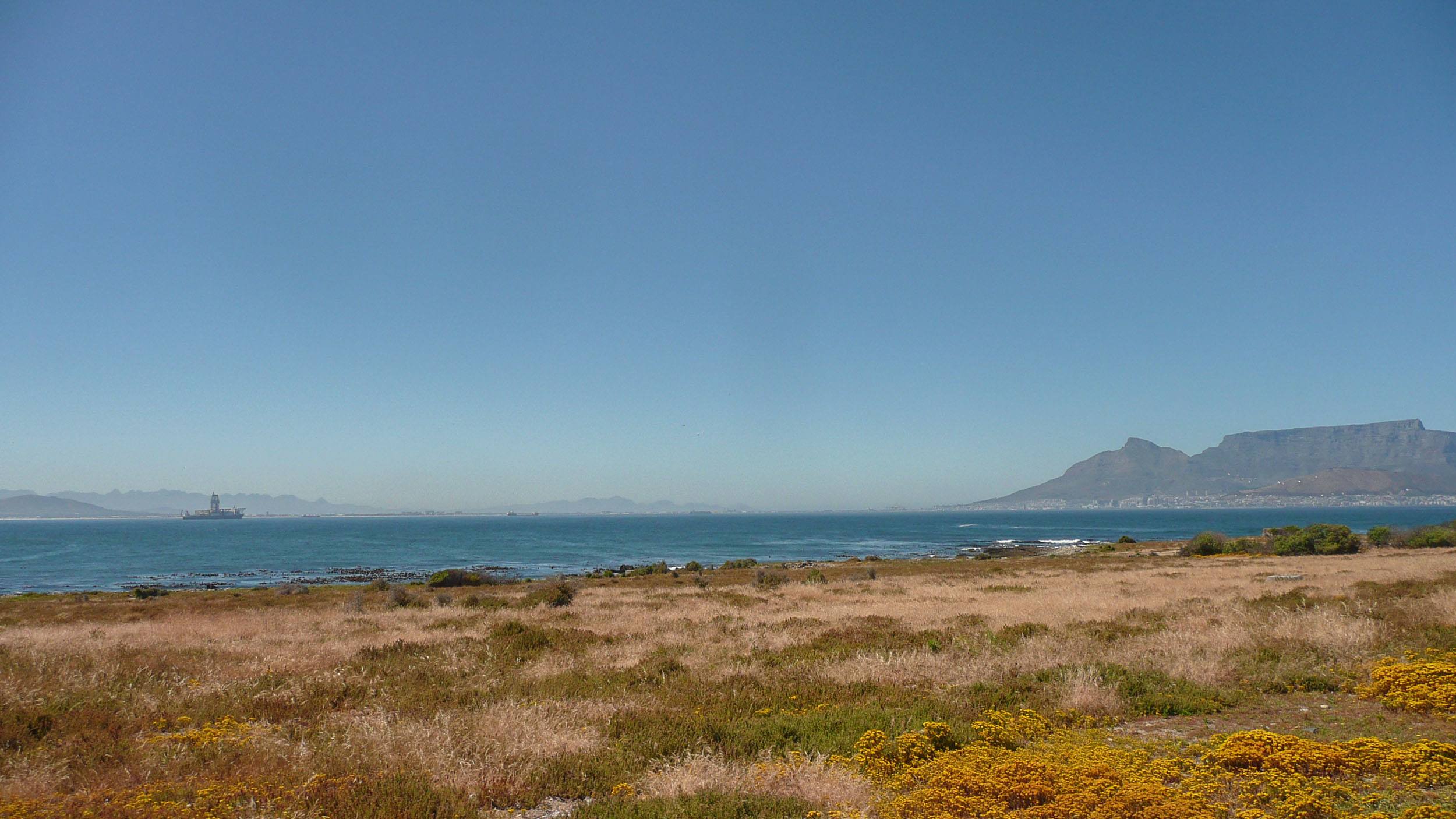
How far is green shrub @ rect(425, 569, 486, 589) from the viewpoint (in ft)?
178

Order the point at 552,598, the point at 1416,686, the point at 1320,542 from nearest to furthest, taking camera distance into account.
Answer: the point at 1416,686 < the point at 552,598 < the point at 1320,542

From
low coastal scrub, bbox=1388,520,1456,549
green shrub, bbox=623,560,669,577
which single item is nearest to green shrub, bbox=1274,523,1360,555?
low coastal scrub, bbox=1388,520,1456,549

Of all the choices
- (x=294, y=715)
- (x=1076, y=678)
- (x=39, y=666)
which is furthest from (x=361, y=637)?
(x=1076, y=678)

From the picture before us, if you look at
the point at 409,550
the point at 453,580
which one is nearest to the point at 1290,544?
the point at 453,580

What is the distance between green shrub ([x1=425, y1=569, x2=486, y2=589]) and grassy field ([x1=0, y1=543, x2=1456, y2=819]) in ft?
102

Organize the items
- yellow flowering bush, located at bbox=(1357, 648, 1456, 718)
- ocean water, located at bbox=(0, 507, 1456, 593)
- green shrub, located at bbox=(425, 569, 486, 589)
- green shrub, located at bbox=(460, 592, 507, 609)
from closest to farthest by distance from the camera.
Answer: yellow flowering bush, located at bbox=(1357, 648, 1456, 718), green shrub, located at bbox=(460, 592, 507, 609), green shrub, located at bbox=(425, 569, 486, 589), ocean water, located at bbox=(0, 507, 1456, 593)

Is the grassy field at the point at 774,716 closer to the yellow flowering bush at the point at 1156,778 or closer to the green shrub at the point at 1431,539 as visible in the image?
the yellow flowering bush at the point at 1156,778

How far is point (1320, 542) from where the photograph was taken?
187 ft

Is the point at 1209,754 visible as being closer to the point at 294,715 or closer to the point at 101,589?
the point at 294,715

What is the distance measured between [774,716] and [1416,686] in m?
9.68

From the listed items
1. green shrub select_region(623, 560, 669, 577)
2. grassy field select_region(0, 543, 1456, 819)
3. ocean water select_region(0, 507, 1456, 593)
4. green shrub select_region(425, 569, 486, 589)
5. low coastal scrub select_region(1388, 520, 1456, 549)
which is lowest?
ocean water select_region(0, 507, 1456, 593)

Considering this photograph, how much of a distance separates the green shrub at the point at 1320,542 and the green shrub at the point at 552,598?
59.3 meters

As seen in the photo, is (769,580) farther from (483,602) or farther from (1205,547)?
(1205,547)

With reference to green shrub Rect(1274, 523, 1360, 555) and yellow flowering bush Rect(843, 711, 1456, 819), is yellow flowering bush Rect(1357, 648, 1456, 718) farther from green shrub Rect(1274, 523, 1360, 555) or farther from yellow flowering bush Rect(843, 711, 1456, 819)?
green shrub Rect(1274, 523, 1360, 555)
